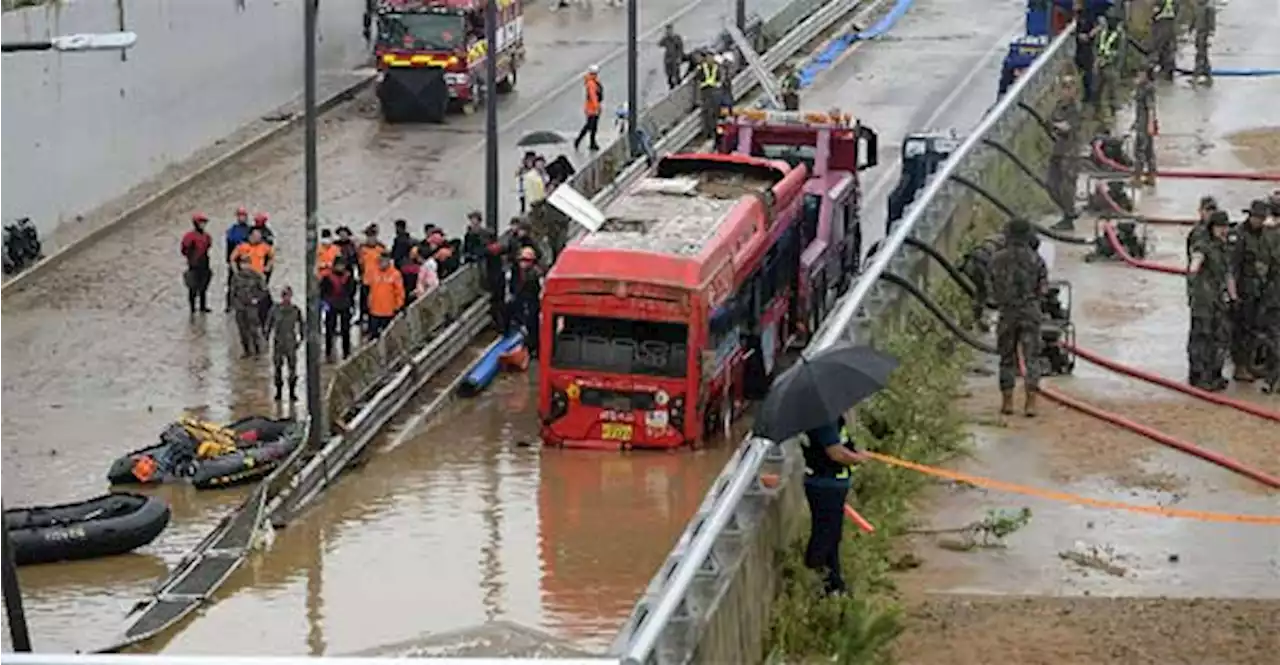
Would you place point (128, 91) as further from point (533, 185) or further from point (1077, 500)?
point (1077, 500)

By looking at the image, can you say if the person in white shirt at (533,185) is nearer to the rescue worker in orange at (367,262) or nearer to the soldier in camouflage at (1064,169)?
the rescue worker in orange at (367,262)

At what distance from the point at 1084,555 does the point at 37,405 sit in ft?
64.5

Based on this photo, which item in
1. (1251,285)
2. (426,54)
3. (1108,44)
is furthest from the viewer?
(426,54)

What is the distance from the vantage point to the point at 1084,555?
16.2 m

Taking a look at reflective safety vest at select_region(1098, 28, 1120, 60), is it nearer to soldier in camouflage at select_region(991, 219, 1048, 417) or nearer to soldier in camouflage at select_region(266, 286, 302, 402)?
soldier in camouflage at select_region(266, 286, 302, 402)

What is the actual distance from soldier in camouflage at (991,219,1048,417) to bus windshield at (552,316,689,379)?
7952mm

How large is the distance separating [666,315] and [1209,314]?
7.93 m

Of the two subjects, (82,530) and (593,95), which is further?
(593,95)

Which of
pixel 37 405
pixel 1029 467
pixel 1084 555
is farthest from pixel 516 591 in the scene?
pixel 37 405

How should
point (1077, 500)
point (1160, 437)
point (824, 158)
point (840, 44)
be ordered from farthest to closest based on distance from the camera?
1. point (840, 44)
2. point (824, 158)
3. point (1160, 437)
4. point (1077, 500)

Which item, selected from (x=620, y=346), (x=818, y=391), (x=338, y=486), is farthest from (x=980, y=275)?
(x=818, y=391)

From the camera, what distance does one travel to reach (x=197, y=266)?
37.2 m

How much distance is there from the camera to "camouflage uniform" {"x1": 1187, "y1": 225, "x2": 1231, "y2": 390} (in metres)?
21.5

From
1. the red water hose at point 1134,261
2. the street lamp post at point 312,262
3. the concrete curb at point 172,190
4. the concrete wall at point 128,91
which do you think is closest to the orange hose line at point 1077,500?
the red water hose at point 1134,261
